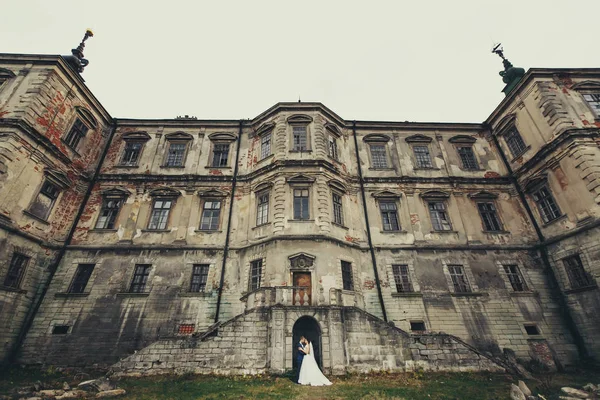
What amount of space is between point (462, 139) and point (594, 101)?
6.67 metres

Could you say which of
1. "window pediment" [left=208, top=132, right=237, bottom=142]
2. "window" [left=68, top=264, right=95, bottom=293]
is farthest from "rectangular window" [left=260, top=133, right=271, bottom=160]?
"window" [left=68, top=264, right=95, bottom=293]

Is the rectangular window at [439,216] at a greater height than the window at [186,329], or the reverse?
the rectangular window at [439,216]

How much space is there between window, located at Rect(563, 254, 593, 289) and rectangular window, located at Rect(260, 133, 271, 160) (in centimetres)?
1695

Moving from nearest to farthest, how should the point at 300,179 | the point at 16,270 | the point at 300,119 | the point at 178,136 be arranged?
the point at 16,270 < the point at 300,179 < the point at 300,119 < the point at 178,136

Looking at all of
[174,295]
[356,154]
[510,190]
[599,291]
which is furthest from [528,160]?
[174,295]

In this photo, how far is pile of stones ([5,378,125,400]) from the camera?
8.09 metres

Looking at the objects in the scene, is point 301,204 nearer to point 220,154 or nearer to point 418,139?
point 220,154

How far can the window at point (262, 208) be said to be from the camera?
15.7 meters

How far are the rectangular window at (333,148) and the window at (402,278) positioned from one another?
7467 mm

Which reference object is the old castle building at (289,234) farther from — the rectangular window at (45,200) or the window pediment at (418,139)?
the window pediment at (418,139)

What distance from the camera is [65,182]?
15.6 m

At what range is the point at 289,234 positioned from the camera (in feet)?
46.6

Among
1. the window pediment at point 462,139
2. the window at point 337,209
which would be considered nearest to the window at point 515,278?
the window pediment at point 462,139

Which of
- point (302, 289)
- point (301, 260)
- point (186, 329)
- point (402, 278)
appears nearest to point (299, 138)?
point (301, 260)
